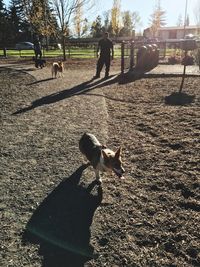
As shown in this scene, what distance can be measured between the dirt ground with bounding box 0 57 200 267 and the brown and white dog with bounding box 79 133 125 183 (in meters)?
0.32

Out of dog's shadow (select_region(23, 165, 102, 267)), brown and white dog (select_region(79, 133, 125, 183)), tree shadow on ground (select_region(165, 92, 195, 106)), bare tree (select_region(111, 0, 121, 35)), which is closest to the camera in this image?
dog's shadow (select_region(23, 165, 102, 267))

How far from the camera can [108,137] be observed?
6465 mm

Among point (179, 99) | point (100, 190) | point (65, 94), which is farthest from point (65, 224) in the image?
point (65, 94)

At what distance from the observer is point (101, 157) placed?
169 inches

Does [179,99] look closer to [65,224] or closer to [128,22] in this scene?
[65,224]

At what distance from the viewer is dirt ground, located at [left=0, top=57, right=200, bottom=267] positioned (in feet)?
10.6

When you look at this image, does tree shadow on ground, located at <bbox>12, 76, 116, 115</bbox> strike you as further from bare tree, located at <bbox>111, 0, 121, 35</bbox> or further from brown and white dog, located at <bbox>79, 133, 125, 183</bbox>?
bare tree, located at <bbox>111, 0, 121, 35</bbox>

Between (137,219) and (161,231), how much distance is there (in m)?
0.33

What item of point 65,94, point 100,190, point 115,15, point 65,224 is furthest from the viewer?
point 115,15

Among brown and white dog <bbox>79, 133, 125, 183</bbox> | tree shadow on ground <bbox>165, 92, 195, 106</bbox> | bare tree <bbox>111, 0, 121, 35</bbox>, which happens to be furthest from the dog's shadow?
bare tree <bbox>111, 0, 121, 35</bbox>

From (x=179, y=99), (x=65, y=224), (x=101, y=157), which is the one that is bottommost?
(x=65, y=224)

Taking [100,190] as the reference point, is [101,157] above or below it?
above

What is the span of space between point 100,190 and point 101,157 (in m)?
0.46

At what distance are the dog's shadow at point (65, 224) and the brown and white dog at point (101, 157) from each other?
0.31m
